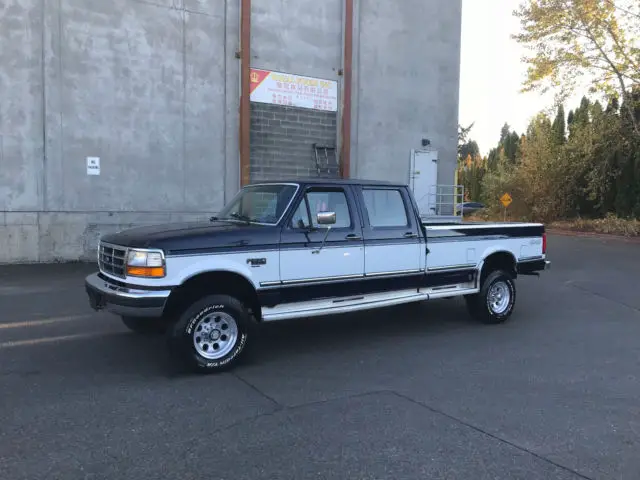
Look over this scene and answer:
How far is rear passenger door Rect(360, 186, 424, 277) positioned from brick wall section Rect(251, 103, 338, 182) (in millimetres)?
8703

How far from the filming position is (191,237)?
5613 mm

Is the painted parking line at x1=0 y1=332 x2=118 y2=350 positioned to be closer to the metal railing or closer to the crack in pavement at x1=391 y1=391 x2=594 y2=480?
the crack in pavement at x1=391 y1=391 x2=594 y2=480

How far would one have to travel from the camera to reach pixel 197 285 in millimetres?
5781

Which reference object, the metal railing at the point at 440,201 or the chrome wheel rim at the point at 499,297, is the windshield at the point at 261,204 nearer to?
the chrome wheel rim at the point at 499,297

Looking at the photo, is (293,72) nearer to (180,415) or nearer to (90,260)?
(90,260)

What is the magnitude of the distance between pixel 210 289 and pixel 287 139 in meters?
10.8

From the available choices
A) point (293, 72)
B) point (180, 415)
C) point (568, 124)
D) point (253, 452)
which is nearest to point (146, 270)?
point (180, 415)

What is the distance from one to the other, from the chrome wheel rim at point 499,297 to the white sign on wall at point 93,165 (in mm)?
9907

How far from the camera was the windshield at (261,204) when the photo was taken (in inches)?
250

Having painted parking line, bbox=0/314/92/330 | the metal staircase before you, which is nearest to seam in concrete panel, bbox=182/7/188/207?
the metal staircase

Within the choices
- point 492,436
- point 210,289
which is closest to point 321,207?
point 210,289

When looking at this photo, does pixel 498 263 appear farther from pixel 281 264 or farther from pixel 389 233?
pixel 281 264

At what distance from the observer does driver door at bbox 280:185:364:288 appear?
6.21 meters

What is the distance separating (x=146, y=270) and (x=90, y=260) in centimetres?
925
